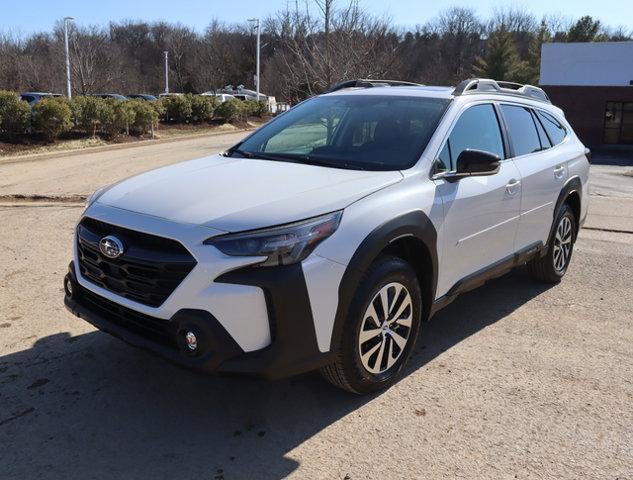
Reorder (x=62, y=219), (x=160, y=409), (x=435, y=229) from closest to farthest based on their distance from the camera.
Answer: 1. (x=160, y=409)
2. (x=435, y=229)
3. (x=62, y=219)

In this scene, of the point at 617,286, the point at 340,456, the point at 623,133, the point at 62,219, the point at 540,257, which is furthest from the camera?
the point at 623,133

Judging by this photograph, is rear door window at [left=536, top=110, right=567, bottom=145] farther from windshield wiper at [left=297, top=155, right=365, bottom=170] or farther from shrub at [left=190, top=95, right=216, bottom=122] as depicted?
shrub at [left=190, top=95, right=216, bottom=122]

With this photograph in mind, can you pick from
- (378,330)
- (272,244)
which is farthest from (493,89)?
(272,244)

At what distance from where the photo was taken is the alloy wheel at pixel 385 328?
11.0 feet

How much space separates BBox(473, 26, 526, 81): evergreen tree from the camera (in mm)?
63213

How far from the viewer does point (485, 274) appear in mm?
4355

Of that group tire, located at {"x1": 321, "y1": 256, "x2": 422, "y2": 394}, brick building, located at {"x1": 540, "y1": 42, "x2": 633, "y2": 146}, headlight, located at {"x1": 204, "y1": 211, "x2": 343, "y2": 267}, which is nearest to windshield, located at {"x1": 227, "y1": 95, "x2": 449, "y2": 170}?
tire, located at {"x1": 321, "y1": 256, "x2": 422, "y2": 394}

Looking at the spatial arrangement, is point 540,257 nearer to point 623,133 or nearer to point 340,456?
point 340,456

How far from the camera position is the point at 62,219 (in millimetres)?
8070

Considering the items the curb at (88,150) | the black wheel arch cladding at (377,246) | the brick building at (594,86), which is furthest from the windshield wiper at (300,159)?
the brick building at (594,86)

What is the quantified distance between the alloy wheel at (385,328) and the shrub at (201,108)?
27.1 metres

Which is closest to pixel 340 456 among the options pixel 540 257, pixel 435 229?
pixel 435 229

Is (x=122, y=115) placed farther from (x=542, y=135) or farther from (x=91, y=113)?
(x=542, y=135)

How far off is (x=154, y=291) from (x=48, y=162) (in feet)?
44.9
